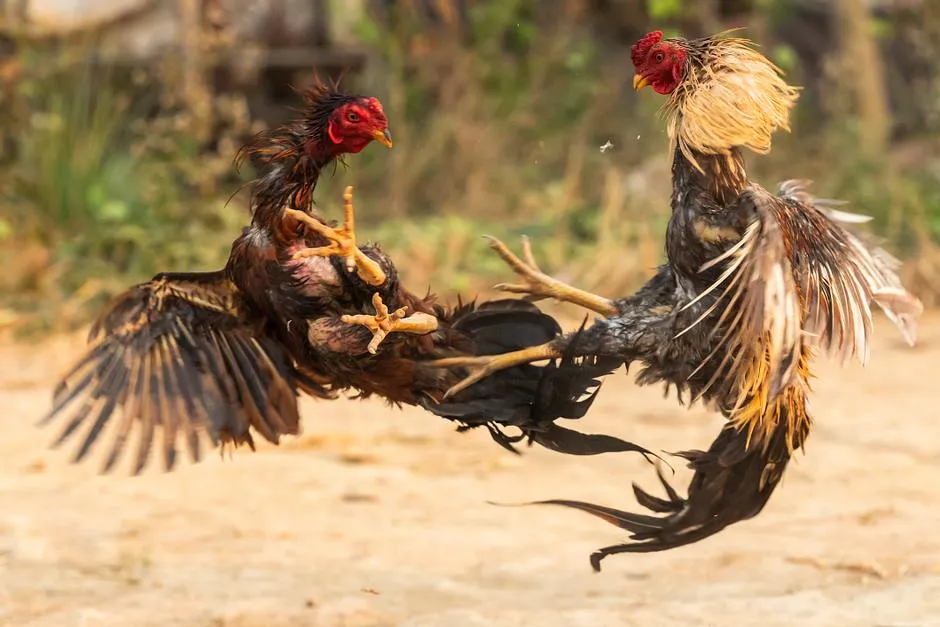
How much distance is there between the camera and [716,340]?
113 inches

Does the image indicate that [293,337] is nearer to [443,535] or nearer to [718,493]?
[718,493]

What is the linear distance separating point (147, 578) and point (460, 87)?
5818mm

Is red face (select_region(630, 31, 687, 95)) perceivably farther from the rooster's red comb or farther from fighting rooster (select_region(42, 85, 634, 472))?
fighting rooster (select_region(42, 85, 634, 472))

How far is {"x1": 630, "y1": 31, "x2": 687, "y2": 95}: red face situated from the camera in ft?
9.62

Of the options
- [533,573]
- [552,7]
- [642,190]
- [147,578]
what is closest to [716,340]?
[533,573]

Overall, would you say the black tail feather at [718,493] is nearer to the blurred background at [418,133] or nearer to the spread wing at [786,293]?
the spread wing at [786,293]

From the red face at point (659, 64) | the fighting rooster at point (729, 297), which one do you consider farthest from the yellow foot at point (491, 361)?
the red face at point (659, 64)

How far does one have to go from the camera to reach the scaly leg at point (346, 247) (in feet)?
9.73

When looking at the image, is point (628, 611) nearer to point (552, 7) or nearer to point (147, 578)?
point (147, 578)

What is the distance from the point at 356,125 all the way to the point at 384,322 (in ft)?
1.53

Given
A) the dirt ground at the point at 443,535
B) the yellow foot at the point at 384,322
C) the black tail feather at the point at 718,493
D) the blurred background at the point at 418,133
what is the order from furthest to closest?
the blurred background at the point at 418,133 < the dirt ground at the point at 443,535 < the black tail feather at the point at 718,493 < the yellow foot at the point at 384,322

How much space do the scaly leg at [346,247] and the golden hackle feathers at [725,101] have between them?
0.76 metres

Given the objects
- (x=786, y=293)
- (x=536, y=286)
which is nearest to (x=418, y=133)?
(x=536, y=286)

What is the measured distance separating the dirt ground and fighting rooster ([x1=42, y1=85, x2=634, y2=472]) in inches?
24.9
